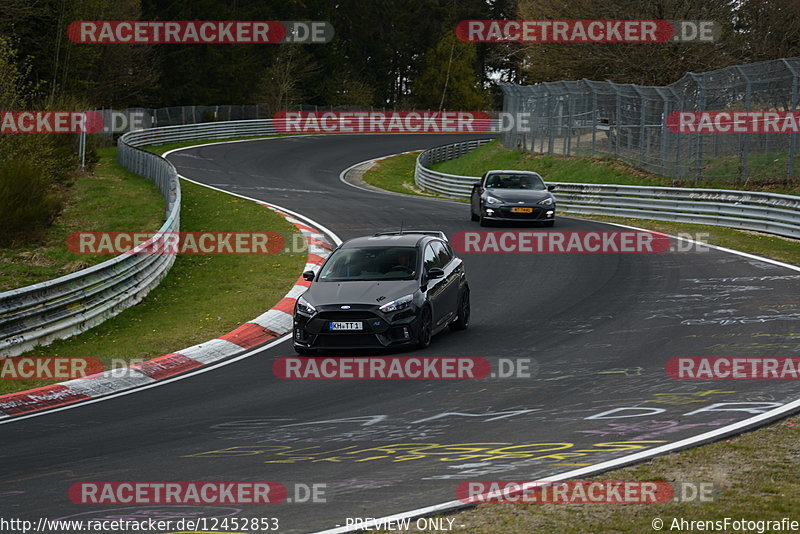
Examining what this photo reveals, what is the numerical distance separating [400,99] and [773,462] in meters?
109

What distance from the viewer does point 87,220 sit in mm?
30391

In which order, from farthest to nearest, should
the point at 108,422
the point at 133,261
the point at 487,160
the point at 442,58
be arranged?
the point at 442,58 → the point at 487,160 → the point at 133,261 → the point at 108,422

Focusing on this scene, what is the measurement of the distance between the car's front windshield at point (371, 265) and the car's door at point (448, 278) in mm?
604

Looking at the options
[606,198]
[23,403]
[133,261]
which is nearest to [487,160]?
[606,198]

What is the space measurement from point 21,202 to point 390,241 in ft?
51.1

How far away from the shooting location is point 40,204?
2808 centimetres

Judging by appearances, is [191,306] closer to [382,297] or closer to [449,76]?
[382,297]

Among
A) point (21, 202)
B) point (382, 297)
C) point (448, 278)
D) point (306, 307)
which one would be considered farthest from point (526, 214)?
point (306, 307)

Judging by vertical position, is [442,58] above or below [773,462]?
above

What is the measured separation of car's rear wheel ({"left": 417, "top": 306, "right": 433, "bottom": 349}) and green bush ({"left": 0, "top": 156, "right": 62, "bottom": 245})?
16109 millimetres

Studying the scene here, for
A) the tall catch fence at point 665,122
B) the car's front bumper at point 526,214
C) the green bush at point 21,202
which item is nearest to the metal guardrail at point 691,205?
the tall catch fence at point 665,122

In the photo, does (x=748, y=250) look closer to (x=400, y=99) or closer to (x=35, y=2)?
(x=35, y=2)

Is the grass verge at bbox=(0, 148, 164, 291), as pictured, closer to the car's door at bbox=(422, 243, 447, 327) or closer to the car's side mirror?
the car's door at bbox=(422, 243, 447, 327)

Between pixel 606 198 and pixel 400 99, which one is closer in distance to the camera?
pixel 606 198
